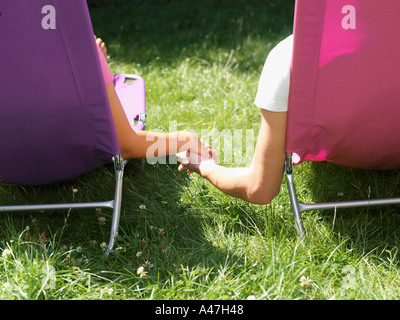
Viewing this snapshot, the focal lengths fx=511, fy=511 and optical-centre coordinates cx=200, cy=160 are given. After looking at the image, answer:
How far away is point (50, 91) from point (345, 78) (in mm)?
996

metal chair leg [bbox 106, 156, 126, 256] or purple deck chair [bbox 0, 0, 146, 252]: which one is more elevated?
purple deck chair [bbox 0, 0, 146, 252]

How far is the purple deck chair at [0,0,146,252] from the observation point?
1649mm

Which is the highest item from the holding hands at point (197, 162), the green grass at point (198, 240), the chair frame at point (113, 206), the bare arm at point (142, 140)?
the bare arm at point (142, 140)

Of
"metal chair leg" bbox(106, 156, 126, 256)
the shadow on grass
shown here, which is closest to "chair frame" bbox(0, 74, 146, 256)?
"metal chair leg" bbox(106, 156, 126, 256)

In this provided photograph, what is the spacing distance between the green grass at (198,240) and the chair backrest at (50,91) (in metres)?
0.32

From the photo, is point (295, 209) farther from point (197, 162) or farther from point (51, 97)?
point (51, 97)

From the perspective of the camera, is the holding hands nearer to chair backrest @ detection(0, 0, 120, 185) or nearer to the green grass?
the green grass

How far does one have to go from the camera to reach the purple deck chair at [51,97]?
1649mm

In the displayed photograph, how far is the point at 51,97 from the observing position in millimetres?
1792

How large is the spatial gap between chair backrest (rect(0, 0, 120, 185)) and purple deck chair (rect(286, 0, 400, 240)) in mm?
687

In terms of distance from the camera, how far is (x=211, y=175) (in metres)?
2.12

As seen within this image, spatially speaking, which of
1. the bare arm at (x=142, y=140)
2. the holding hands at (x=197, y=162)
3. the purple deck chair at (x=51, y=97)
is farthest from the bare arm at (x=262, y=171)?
the purple deck chair at (x=51, y=97)

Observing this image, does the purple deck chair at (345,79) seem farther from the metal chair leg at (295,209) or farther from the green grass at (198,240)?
the green grass at (198,240)
